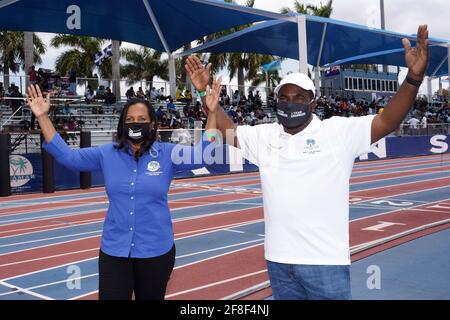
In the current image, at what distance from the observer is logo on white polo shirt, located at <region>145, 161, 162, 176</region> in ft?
10.3

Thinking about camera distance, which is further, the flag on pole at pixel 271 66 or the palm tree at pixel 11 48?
the palm tree at pixel 11 48

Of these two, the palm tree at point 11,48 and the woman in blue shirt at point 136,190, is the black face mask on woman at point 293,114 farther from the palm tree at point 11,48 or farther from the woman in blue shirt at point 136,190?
the palm tree at point 11,48

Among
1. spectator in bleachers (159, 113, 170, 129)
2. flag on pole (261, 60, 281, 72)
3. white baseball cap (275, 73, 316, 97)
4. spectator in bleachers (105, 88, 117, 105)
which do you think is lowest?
white baseball cap (275, 73, 316, 97)

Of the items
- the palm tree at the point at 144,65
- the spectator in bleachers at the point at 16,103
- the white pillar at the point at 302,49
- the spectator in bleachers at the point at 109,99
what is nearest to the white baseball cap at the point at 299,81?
the white pillar at the point at 302,49

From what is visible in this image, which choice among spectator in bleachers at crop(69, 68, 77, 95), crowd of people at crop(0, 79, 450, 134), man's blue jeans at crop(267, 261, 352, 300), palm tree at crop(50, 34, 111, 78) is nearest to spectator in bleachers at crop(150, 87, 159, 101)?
crowd of people at crop(0, 79, 450, 134)

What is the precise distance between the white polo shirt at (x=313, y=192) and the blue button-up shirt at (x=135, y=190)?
709 millimetres

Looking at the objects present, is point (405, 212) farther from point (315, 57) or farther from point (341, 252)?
point (315, 57)

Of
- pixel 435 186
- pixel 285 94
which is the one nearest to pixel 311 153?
pixel 285 94

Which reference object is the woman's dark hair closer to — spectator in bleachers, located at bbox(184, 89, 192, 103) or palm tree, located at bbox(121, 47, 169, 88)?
spectator in bleachers, located at bbox(184, 89, 192, 103)

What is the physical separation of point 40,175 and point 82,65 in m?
36.7

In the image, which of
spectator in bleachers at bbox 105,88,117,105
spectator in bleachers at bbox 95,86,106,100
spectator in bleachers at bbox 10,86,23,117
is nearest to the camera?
spectator in bleachers at bbox 10,86,23,117

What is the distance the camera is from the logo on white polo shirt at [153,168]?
10.3ft

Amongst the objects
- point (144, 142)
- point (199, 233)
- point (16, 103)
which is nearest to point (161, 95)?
point (16, 103)

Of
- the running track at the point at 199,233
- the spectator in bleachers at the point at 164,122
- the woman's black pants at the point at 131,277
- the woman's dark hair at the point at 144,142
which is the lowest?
the running track at the point at 199,233
